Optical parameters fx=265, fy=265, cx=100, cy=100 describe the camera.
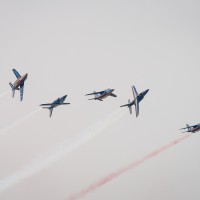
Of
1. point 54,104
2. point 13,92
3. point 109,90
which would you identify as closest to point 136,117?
point 109,90

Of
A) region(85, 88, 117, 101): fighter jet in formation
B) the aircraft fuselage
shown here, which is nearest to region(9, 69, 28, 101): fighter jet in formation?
the aircraft fuselage

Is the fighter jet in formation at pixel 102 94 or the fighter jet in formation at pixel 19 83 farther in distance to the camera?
the fighter jet in formation at pixel 102 94

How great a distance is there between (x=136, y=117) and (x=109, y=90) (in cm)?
1315

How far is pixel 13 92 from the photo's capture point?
76438 mm

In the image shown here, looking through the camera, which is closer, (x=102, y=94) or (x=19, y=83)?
(x=19, y=83)

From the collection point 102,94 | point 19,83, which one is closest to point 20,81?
point 19,83

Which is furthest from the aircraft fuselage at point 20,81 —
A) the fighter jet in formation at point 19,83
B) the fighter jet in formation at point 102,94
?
Answer: the fighter jet in formation at point 102,94

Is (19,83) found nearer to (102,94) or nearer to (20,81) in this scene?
(20,81)

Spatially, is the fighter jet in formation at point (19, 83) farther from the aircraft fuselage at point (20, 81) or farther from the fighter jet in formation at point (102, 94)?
the fighter jet in formation at point (102, 94)

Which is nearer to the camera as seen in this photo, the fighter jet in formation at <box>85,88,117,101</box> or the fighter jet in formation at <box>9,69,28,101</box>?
the fighter jet in formation at <box>9,69,28,101</box>

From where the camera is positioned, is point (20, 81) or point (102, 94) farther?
point (102, 94)

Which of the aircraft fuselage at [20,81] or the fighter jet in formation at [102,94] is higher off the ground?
the aircraft fuselage at [20,81]

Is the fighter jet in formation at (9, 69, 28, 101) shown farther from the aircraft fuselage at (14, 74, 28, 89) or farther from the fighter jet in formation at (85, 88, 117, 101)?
the fighter jet in formation at (85, 88, 117, 101)

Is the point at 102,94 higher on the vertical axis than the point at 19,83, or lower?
lower
